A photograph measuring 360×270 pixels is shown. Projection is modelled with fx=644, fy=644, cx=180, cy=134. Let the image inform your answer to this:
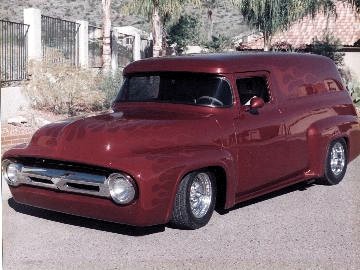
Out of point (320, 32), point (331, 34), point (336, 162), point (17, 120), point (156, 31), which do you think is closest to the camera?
point (336, 162)

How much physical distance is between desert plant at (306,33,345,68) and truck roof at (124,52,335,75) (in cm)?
2379

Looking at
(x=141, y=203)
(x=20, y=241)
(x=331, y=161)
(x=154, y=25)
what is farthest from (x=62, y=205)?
(x=154, y=25)

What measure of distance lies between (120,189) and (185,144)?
81 centimetres

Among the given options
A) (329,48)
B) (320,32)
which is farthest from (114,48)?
(320,32)

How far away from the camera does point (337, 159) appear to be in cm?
884

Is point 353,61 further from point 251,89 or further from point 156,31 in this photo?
point 251,89

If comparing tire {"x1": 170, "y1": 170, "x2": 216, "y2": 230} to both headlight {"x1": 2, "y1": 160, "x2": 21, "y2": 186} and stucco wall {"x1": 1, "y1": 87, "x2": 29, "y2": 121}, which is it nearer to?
headlight {"x1": 2, "y1": 160, "x2": 21, "y2": 186}

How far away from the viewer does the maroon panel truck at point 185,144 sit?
5.71 meters

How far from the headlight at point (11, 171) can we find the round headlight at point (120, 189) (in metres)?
1.22

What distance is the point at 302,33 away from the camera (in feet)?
116

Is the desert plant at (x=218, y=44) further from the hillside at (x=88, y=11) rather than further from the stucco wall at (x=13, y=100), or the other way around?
the stucco wall at (x=13, y=100)

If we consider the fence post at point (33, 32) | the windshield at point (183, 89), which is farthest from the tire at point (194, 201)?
the fence post at point (33, 32)

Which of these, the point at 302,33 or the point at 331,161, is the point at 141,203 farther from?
the point at 302,33

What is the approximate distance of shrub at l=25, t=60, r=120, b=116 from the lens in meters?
15.4
